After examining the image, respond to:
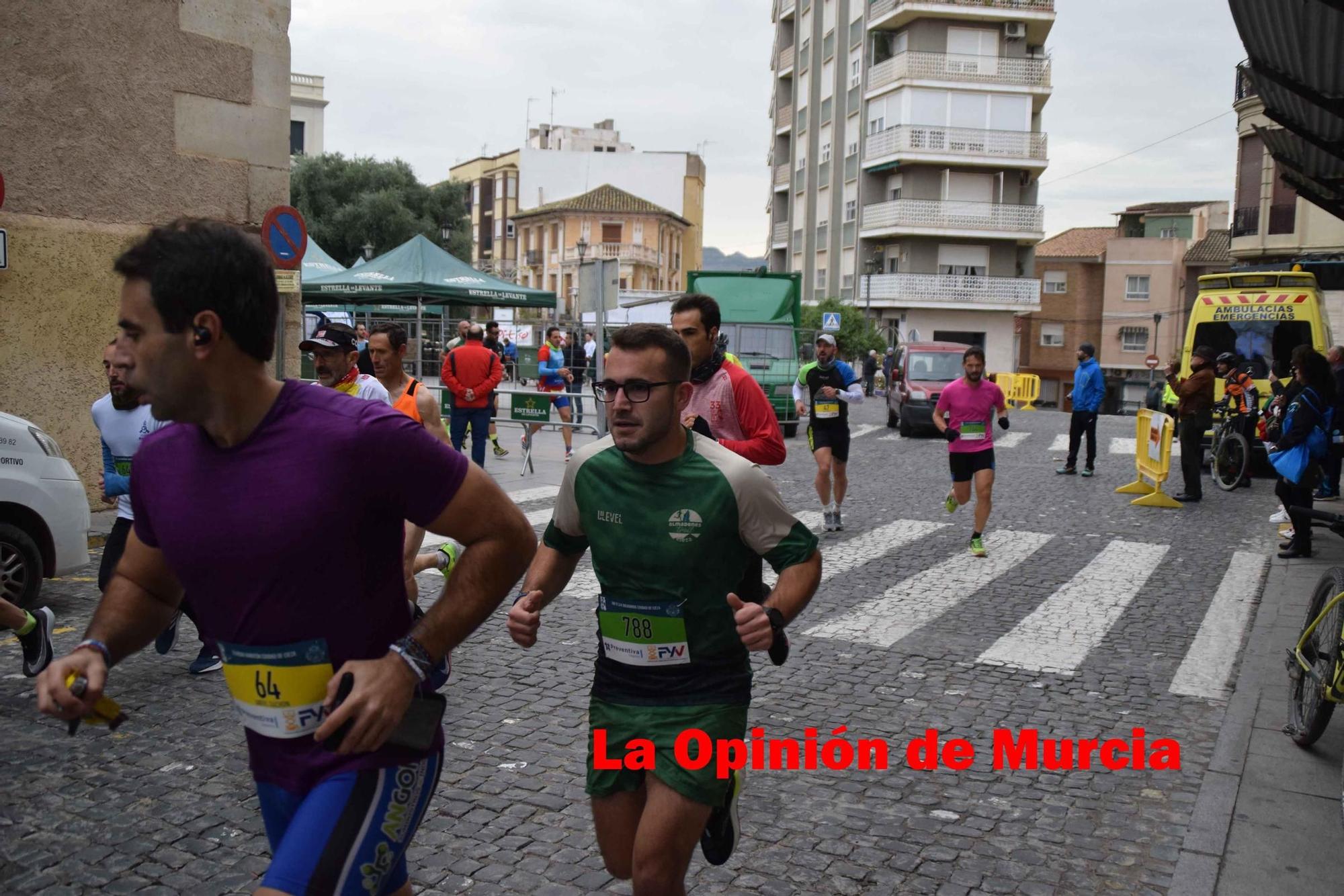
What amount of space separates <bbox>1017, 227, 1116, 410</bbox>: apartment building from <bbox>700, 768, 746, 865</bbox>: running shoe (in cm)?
6416

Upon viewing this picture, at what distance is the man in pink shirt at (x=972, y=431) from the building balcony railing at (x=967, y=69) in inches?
1817

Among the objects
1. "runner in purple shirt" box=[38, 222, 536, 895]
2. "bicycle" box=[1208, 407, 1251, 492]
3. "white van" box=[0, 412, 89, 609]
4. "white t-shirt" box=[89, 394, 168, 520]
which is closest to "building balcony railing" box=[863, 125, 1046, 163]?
"bicycle" box=[1208, 407, 1251, 492]

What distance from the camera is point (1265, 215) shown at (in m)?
35.3

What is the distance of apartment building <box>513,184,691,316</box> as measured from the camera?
8900 centimetres

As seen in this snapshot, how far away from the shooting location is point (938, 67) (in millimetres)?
53969

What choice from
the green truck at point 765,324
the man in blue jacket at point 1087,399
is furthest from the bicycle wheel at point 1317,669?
the green truck at point 765,324

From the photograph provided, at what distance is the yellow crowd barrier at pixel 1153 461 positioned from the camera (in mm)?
14992

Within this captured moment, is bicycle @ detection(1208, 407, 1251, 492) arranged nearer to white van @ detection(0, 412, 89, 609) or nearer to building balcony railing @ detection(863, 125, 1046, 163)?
white van @ detection(0, 412, 89, 609)

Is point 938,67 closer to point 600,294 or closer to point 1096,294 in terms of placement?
point 1096,294

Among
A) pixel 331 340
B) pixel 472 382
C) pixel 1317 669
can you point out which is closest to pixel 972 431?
pixel 1317 669

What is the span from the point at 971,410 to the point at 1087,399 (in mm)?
7522

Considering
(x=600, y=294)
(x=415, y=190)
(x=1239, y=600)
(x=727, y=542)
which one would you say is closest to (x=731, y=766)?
(x=727, y=542)

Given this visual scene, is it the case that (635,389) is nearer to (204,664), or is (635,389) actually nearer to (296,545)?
(296,545)

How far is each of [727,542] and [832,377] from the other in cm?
868
